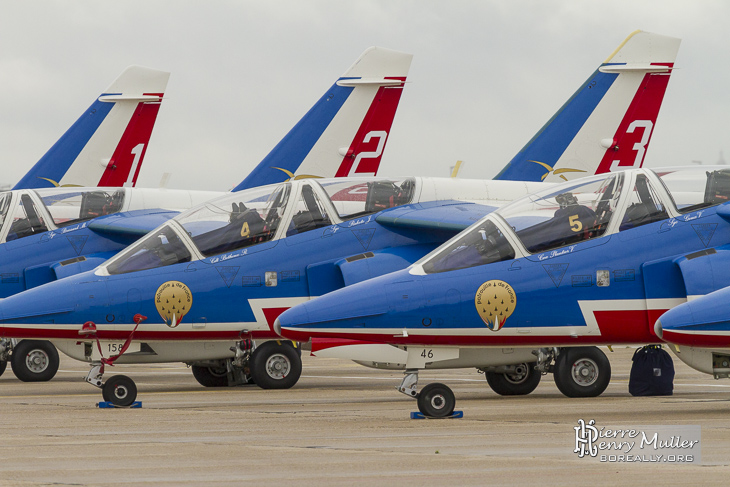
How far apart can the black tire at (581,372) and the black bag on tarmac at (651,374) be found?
0.74 m

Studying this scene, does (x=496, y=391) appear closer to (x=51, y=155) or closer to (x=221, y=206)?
(x=221, y=206)

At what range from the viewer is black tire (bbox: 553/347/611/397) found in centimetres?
1460

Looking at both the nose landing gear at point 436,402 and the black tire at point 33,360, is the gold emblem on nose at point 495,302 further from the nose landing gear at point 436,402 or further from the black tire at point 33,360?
the black tire at point 33,360

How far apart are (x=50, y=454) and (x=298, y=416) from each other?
3.71m

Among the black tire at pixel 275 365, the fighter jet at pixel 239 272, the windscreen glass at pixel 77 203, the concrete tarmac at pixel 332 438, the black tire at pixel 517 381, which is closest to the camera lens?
the concrete tarmac at pixel 332 438

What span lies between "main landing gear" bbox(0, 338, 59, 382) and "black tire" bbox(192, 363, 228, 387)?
312 cm

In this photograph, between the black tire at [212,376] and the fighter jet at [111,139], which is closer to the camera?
the black tire at [212,376]

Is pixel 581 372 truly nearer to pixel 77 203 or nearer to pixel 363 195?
pixel 363 195

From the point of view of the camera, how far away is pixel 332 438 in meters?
10.6

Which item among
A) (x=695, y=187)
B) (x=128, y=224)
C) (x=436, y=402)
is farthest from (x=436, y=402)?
(x=128, y=224)

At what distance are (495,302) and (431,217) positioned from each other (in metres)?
3.50

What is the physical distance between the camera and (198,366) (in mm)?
18359

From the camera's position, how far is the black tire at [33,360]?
20203mm

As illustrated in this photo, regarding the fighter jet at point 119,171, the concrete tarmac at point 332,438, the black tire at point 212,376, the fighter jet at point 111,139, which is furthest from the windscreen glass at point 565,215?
the fighter jet at point 111,139
